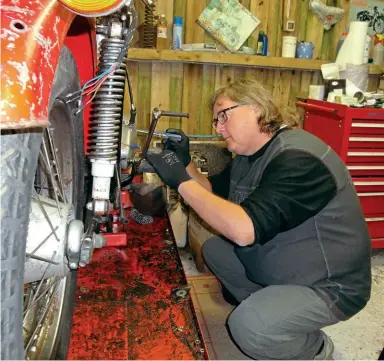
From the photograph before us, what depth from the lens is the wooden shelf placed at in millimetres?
2594

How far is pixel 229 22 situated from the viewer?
2785 mm

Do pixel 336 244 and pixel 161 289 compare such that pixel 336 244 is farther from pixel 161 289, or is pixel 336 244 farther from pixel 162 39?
pixel 162 39

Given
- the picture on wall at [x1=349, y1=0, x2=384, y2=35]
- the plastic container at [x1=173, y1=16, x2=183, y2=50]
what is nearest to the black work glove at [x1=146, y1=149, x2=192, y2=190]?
the plastic container at [x1=173, y1=16, x2=183, y2=50]

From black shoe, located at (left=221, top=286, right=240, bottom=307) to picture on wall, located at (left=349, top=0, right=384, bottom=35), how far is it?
7.59 feet

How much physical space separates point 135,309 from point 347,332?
97 centimetres

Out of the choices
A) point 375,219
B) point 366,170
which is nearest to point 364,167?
point 366,170

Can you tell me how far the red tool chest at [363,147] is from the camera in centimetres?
215

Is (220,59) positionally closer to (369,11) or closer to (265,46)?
(265,46)

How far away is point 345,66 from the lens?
8.40ft

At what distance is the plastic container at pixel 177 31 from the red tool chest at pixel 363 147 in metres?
1.00

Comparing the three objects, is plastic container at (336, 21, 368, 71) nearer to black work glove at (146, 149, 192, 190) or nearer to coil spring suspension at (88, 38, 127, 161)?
black work glove at (146, 149, 192, 190)

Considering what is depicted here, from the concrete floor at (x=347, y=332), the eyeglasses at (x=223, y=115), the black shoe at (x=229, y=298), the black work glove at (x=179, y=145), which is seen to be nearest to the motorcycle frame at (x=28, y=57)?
the eyeglasses at (x=223, y=115)

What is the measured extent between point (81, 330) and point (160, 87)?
2.07 meters

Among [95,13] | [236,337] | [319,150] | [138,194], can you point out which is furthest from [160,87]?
[95,13]
